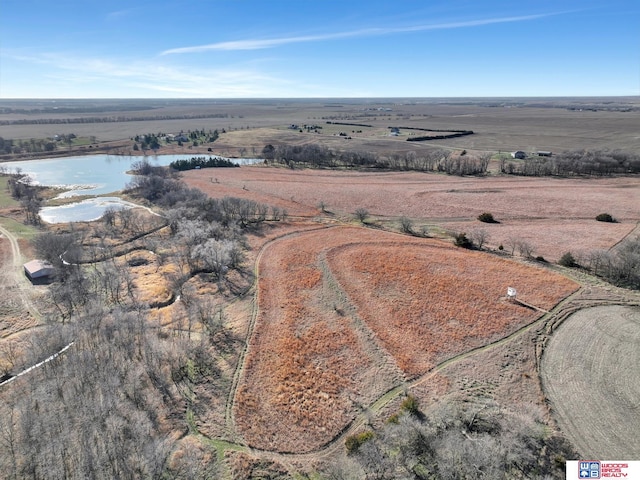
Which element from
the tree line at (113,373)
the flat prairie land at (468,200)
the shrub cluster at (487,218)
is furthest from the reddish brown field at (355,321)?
the shrub cluster at (487,218)

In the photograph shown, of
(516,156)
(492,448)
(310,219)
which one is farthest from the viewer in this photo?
(516,156)

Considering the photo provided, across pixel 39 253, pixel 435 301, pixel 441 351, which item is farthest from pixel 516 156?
pixel 39 253

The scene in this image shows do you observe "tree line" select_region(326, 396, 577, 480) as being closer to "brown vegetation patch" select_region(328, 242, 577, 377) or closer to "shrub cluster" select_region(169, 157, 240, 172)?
"brown vegetation patch" select_region(328, 242, 577, 377)

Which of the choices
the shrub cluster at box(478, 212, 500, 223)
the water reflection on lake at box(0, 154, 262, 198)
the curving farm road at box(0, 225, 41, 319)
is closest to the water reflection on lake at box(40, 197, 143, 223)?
the water reflection on lake at box(0, 154, 262, 198)

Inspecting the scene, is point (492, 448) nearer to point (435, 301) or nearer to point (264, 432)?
point (264, 432)

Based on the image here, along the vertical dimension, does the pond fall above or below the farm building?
above

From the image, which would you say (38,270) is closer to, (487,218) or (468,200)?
(487,218)
